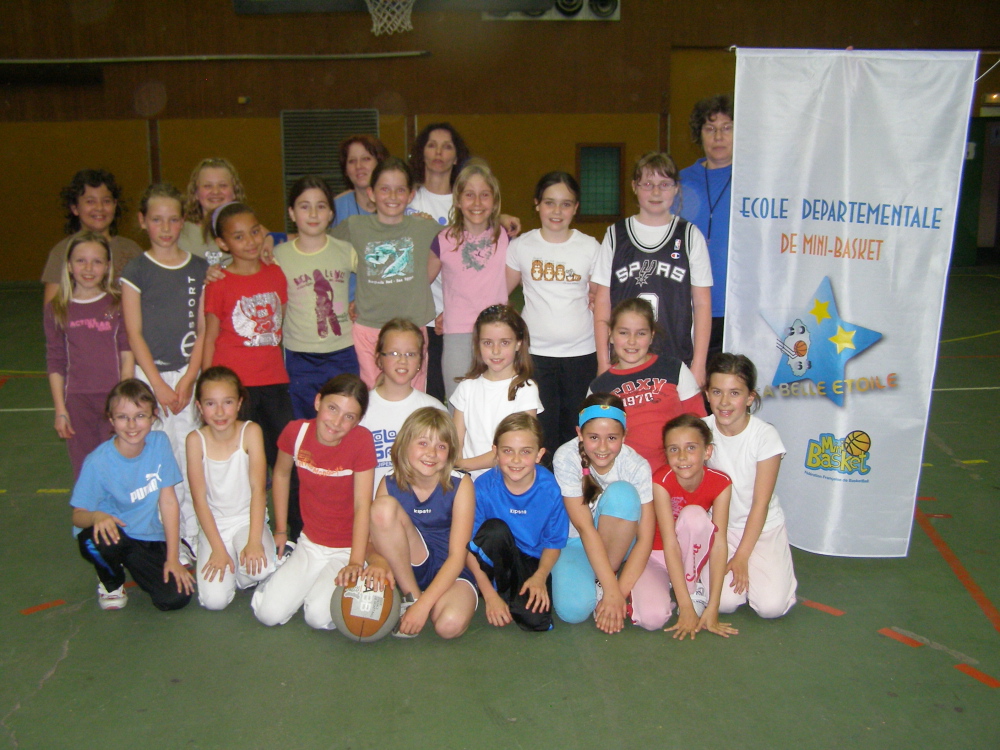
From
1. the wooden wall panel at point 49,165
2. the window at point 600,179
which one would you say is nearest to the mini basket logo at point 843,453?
the window at point 600,179

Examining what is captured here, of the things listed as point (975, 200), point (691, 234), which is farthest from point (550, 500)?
point (975, 200)

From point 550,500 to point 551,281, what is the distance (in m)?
1.11

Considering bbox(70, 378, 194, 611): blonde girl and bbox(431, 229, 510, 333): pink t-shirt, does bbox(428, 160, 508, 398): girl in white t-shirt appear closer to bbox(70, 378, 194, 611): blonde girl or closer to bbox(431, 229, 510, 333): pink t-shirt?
bbox(431, 229, 510, 333): pink t-shirt

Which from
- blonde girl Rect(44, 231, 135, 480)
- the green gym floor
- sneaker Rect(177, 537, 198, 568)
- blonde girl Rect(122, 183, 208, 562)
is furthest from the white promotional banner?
blonde girl Rect(44, 231, 135, 480)

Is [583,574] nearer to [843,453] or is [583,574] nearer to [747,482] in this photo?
[747,482]

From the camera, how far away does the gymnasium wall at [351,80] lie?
12.3 m

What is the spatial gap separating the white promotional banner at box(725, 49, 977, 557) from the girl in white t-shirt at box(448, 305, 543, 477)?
0.96 meters

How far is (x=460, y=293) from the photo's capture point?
3.76 metres

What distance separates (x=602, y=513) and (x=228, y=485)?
1533mm

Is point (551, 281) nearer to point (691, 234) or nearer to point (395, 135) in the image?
point (691, 234)

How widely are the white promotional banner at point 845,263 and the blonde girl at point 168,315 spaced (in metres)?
2.42

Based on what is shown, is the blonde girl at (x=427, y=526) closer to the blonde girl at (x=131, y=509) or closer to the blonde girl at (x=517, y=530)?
the blonde girl at (x=517, y=530)

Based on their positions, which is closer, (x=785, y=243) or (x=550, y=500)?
(x=550, y=500)

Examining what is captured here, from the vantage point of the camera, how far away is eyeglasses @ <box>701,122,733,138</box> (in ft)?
12.7
